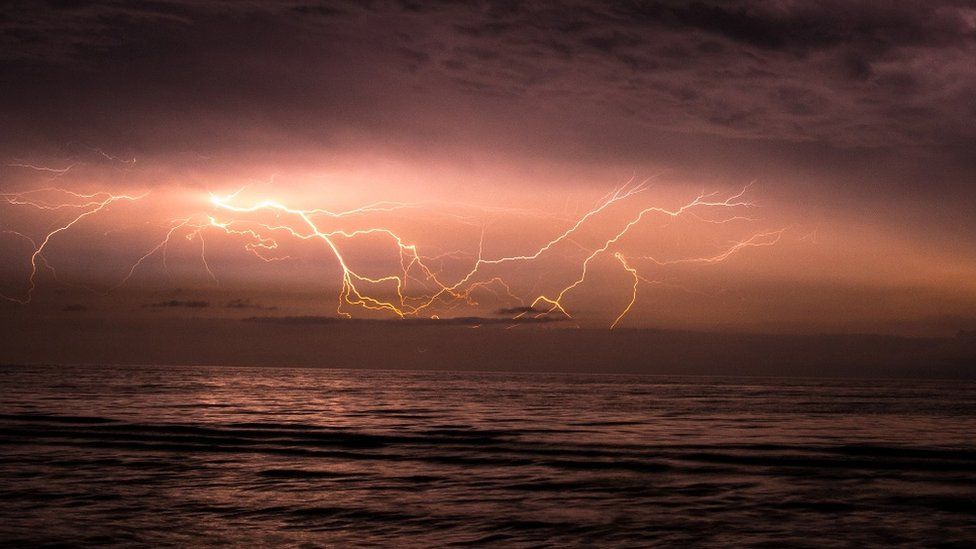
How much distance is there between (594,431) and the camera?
30.4 meters

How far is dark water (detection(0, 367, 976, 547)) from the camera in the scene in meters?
12.4

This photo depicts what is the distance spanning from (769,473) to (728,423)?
1552cm

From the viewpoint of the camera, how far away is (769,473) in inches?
784

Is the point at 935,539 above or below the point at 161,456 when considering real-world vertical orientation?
above

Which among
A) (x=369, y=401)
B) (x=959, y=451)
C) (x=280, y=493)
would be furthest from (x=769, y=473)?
(x=369, y=401)

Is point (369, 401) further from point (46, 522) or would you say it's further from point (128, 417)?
point (46, 522)

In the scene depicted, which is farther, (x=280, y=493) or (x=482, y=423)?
(x=482, y=423)

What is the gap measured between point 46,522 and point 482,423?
897 inches

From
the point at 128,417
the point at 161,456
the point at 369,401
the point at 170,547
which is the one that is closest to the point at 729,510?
the point at 170,547

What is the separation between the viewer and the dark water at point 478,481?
40.7ft

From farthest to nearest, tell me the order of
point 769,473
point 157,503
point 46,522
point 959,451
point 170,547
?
point 959,451 < point 769,473 < point 157,503 < point 46,522 < point 170,547

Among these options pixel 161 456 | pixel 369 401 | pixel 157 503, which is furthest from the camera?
pixel 369 401

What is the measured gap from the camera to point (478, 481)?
17.9 meters

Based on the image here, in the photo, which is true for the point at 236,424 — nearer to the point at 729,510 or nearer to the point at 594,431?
the point at 594,431
